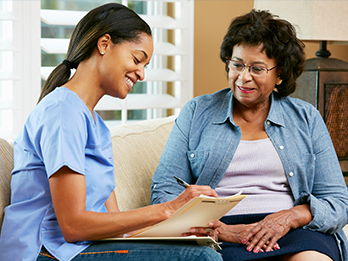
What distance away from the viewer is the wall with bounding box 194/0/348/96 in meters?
2.51

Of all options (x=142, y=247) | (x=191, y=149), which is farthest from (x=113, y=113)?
(x=142, y=247)

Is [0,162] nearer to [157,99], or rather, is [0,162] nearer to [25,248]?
[25,248]

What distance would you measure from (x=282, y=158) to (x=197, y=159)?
31 cm

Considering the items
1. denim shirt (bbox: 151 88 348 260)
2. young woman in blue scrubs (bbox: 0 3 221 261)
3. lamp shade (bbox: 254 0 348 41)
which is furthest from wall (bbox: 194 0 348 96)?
young woman in blue scrubs (bbox: 0 3 221 261)

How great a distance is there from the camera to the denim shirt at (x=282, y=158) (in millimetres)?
1494

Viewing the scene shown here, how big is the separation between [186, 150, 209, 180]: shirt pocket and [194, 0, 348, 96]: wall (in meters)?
1.08

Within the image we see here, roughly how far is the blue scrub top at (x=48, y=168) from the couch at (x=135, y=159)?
49 cm

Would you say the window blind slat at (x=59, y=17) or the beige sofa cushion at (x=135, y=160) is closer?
the beige sofa cushion at (x=135, y=160)

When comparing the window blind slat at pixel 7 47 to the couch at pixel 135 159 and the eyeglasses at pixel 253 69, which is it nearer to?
the couch at pixel 135 159

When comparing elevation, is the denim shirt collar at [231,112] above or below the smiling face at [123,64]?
below

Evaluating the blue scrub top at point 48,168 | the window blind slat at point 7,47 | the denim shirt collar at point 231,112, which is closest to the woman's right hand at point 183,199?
the blue scrub top at point 48,168

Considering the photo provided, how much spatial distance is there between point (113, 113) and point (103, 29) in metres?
1.39

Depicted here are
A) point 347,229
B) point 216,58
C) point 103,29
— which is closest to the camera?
point 103,29

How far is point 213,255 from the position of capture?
98cm
